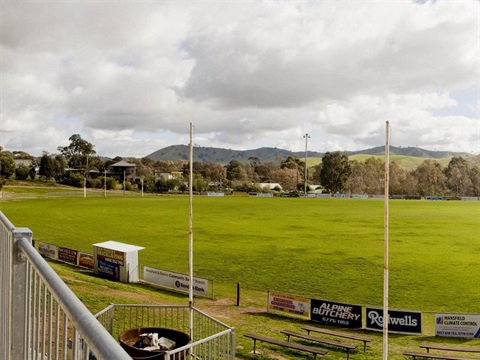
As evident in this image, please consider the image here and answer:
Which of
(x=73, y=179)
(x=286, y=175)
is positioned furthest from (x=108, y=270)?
(x=286, y=175)

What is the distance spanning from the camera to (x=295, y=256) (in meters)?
36.7

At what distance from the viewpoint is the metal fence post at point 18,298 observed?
10.2 ft

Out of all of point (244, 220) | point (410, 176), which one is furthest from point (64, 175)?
point (410, 176)

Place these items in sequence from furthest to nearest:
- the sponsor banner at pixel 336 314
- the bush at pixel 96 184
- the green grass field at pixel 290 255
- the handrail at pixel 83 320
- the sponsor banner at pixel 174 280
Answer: the bush at pixel 96 184, the sponsor banner at pixel 174 280, the green grass field at pixel 290 255, the sponsor banner at pixel 336 314, the handrail at pixel 83 320

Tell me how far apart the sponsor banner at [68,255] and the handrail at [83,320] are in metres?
32.3

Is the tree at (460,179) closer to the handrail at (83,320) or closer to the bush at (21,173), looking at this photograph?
the bush at (21,173)

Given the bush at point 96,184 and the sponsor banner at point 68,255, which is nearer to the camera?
the sponsor banner at point 68,255

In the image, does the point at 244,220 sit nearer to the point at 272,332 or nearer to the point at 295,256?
the point at 295,256

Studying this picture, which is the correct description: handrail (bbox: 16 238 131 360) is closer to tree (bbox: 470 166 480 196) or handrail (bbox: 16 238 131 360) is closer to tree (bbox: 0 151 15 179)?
tree (bbox: 0 151 15 179)

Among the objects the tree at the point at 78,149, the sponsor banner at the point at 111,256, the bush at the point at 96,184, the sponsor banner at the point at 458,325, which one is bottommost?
the sponsor banner at the point at 458,325

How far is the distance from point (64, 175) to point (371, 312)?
435 ft

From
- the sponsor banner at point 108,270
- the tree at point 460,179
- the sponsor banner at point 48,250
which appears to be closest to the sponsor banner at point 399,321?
the sponsor banner at point 108,270

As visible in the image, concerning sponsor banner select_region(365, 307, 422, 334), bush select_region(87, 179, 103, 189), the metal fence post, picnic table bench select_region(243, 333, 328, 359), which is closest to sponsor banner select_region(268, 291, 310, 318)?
sponsor banner select_region(365, 307, 422, 334)

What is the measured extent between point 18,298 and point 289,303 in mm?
20534
